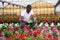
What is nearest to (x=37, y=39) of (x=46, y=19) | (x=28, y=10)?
(x=28, y=10)

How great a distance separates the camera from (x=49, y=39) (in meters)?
8.44

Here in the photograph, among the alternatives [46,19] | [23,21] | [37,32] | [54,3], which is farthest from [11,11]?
[37,32]

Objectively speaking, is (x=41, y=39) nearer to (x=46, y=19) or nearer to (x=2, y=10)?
(x=46, y=19)

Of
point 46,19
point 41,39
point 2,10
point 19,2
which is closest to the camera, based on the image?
point 41,39

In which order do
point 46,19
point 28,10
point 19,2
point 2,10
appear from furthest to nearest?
point 19,2 → point 2,10 → point 46,19 → point 28,10

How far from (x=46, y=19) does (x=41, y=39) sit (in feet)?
23.0

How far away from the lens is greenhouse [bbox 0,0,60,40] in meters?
9.01

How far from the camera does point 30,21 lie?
11.8 meters

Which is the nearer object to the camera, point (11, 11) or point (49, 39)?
point (49, 39)

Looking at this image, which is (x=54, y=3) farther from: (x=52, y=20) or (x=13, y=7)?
(x=52, y=20)

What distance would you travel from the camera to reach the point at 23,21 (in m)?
12.6

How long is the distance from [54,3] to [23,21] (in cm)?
833

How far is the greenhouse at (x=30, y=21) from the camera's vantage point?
9008 millimetres

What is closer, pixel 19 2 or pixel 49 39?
pixel 49 39
